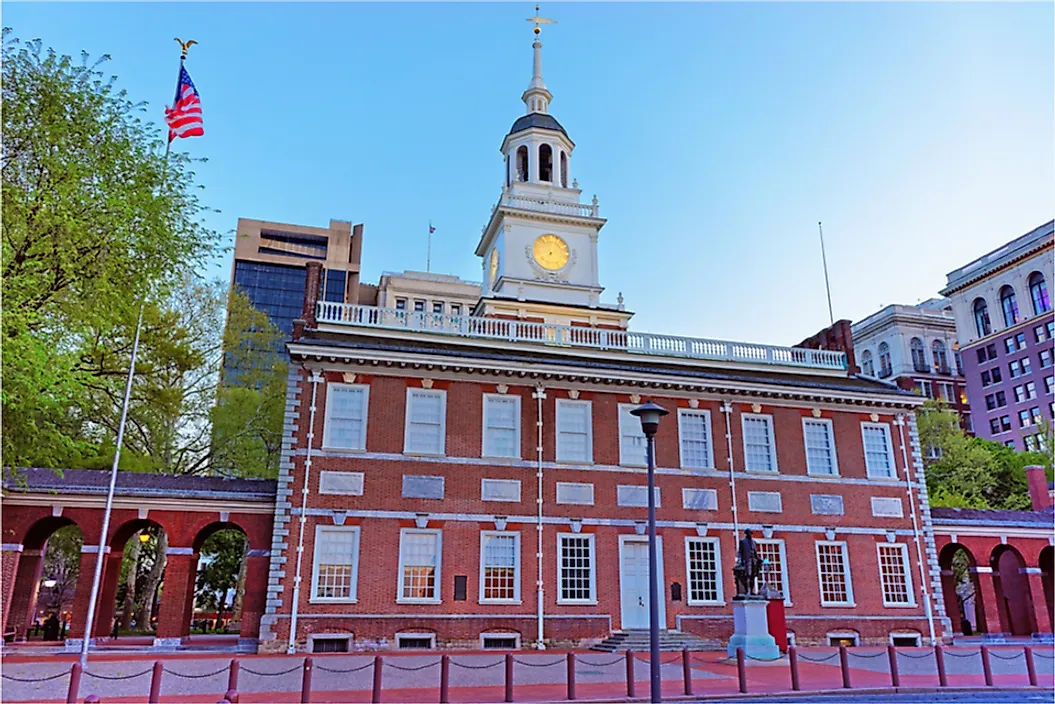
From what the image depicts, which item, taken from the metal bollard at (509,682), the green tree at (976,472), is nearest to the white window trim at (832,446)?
the metal bollard at (509,682)

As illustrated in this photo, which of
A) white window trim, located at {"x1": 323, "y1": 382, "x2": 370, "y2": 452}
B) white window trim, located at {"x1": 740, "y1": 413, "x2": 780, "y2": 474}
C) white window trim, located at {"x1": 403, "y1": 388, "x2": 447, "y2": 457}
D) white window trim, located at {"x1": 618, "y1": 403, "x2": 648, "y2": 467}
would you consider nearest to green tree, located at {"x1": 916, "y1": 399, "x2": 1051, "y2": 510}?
white window trim, located at {"x1": 740, "y1": 413, "x2": 780, "y2": 474}

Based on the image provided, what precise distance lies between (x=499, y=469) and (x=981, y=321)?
81750 mm

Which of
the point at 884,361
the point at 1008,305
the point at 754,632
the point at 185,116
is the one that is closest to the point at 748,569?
the point at 754,632

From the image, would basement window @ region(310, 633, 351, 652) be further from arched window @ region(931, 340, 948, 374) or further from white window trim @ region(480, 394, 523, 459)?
arched window @ region(931, 340, 948, 374)

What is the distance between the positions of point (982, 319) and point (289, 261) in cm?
9838

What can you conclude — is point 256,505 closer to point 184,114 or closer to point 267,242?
point 184,114

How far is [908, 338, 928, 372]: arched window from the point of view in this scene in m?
93.2

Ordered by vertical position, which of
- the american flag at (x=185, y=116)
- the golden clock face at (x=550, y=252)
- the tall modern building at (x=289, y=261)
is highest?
the tall modern building at (x=289, y=261)

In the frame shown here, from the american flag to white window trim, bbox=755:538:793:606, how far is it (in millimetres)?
21358

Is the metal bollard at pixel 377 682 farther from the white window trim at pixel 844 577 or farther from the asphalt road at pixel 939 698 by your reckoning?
the white window trim at pixel 844 577

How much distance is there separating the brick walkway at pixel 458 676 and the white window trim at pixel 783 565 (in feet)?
12.9

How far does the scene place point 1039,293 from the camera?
264 feet

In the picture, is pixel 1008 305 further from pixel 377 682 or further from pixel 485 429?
pixel 377 682

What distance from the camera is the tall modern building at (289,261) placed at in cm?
12256
